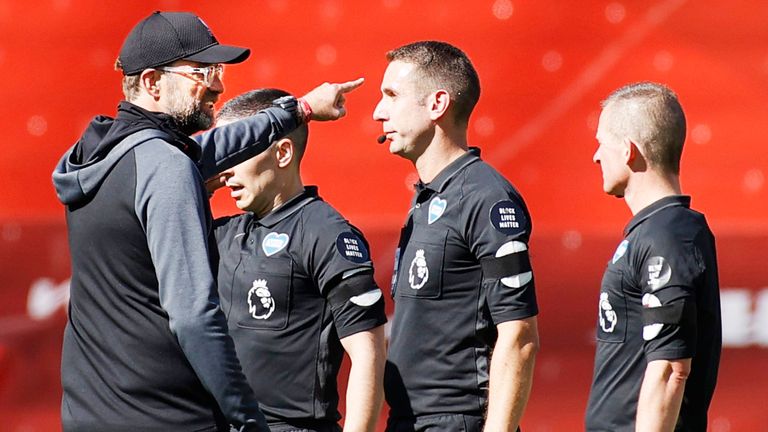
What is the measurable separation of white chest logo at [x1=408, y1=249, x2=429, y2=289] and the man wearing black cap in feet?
2.62

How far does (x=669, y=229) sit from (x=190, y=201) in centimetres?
130

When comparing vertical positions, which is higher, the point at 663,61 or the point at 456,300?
the point at 663,61

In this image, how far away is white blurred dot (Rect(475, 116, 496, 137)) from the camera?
207 inches

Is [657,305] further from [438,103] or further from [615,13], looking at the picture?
[615,13]

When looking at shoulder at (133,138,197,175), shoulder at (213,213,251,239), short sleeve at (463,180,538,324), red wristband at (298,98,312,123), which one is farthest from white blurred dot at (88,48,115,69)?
shoulder at (133,138,197,175)

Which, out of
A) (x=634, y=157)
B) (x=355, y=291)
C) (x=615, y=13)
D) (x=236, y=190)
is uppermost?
(x=615, y=13)

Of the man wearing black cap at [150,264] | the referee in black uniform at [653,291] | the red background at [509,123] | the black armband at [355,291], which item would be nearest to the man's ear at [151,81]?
the man wearing black cap at [150,264]

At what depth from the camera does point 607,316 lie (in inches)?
138

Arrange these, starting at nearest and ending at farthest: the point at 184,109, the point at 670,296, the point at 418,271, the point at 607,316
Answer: the point at 184,109 < the point at 670,296 < the point at 607,316 < the point at 418,271

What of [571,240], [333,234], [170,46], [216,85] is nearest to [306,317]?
[333,234]

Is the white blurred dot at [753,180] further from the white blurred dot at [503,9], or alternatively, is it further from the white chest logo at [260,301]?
the white chest logo at [260,301]

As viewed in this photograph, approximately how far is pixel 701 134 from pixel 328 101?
201cm

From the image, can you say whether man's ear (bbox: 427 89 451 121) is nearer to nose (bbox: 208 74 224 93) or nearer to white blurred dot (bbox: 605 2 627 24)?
nose (bbox: 208 74 224 93)

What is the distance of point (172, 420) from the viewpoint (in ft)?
9.55
